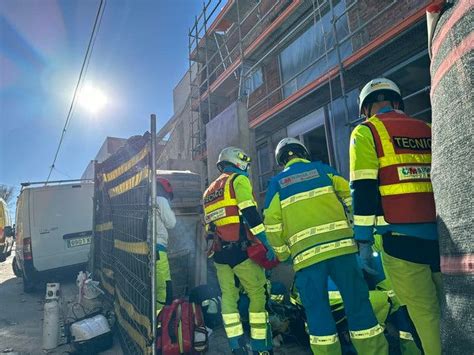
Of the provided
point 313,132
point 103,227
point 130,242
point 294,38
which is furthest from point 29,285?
point 294,38

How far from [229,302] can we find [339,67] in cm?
394

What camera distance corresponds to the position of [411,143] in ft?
6.62

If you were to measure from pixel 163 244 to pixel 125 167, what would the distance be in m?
1.11

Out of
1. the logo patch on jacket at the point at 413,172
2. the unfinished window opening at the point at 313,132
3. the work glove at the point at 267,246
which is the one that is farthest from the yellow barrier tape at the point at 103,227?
the unfinished window opening at the point at 313,132

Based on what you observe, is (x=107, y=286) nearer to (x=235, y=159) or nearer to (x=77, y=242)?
(x=77, y=242)

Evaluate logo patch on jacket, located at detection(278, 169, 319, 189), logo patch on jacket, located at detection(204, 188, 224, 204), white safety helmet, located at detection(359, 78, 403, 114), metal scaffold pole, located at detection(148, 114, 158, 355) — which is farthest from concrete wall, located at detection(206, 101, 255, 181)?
white safety helmet, located at detection(359, 78, 403, 114)

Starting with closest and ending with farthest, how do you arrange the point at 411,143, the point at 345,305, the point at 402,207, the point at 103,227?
1. the point at 402,207
2. the point at 411,143
3. the point at 345,305
4. the point at 103,227

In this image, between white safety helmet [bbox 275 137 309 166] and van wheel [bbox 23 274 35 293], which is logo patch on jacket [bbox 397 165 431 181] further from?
van wheel [bbox 23 274 35 293]

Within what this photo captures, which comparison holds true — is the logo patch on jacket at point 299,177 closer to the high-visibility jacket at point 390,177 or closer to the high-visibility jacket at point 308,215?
the high-visibility jacket at point 308,215

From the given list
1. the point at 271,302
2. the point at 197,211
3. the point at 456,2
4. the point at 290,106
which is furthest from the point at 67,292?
the point at 456,2

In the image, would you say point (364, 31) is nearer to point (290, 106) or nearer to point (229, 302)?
point (290, 106)

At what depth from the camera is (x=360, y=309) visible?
2.28m

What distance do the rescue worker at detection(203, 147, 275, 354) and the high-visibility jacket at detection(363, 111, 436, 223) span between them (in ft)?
4.57

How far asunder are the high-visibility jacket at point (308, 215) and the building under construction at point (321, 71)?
2011 mm
